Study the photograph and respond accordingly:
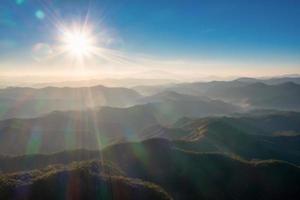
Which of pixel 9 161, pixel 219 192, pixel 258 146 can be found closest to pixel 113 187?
pixel 219 192

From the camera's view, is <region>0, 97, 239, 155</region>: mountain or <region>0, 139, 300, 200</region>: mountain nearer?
<region>0, 139, 300, 200</region>: mountain

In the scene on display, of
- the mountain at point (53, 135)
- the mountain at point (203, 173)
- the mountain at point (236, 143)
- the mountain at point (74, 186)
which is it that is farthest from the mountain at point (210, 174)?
the mountain at point (53, 135)

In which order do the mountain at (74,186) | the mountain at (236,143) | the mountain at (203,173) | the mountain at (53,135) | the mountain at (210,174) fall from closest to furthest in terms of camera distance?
the mountain at (74,186) → the mountain at (203,173) → the mountain at (210,174) → the mountain at (236,143) → the mountain at (53,135)

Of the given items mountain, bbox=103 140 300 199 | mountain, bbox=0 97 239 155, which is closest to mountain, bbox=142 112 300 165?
mountain, bbox=103 140 300 199

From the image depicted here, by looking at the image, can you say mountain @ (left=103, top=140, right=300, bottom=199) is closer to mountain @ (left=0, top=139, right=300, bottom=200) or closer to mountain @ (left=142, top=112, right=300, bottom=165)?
mountain @ (left=0, top=139, right=300, bottom=200)

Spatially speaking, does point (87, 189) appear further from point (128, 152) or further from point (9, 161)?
point (9, 161)

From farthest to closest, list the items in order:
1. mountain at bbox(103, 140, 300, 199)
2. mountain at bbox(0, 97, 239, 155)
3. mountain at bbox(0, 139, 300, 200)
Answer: mountain at bbox(0, 97, 239, 155) < mountain at bbox(103, 140, 300, 199) < mountain at bbox(0, 139, 300, 200)

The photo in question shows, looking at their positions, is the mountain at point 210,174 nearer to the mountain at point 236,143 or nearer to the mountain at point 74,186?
the mountain at point 74,186

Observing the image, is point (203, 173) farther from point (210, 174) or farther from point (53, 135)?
point (53, 135)

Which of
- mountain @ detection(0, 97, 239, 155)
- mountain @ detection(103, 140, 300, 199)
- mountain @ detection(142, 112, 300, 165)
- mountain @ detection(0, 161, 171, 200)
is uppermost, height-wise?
mountain @ detection(0, 161, 171, 200)
